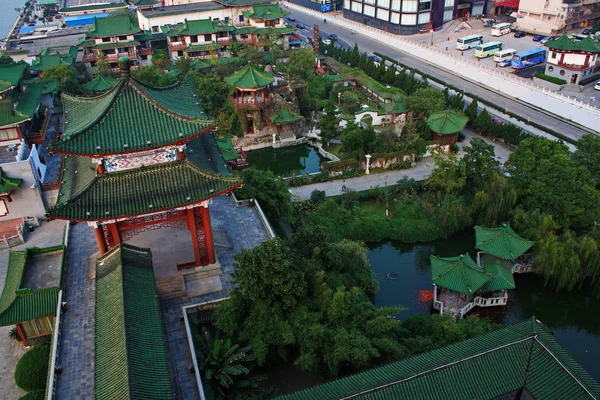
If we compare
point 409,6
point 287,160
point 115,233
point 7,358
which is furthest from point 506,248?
point 409,6

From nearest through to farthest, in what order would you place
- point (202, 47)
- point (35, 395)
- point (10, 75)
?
point (35, 395), point (10, 75), point (202, 47)

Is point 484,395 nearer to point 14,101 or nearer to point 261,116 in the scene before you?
point 261,116

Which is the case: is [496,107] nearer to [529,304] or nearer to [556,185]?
[556,185]

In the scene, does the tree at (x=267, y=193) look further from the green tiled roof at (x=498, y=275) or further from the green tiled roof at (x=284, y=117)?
the green tiled roof at (x=284, y=117)

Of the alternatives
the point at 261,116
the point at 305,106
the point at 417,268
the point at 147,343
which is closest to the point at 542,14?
the point at 305,106

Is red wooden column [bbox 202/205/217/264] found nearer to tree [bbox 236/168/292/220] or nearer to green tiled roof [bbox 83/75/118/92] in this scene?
tree [bbox 236/168/292/220]
